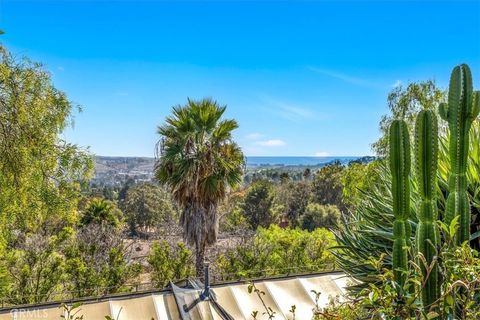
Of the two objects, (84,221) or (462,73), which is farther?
(84,221)

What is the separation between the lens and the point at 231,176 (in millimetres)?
8352

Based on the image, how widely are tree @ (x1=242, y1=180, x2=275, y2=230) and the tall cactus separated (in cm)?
2432

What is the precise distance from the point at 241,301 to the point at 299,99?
17.0m

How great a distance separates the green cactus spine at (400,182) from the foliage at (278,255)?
26.6 feet

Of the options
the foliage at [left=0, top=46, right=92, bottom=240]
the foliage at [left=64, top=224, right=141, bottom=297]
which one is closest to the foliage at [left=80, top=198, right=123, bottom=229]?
the foliage at [left=64, top=224, right=141, bottom=297]

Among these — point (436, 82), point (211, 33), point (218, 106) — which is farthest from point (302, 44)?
point (218, 106)

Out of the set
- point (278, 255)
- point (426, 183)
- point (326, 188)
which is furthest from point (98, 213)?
point (326, 188)

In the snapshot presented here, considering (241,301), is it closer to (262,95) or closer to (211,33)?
(211,33)

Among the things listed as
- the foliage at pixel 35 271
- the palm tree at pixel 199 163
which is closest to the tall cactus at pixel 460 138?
the palm tree at pixel 199 163

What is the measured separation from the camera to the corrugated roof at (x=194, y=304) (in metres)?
4.89

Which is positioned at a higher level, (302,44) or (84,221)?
(302,44)

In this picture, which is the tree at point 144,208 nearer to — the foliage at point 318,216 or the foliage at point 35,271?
the foliage at point 318,216

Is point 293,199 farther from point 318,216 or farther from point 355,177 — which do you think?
point 355,177

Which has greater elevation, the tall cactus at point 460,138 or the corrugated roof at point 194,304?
the tall cactus at point 460,138
